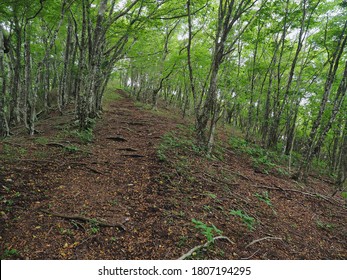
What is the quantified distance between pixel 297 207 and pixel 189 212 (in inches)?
176

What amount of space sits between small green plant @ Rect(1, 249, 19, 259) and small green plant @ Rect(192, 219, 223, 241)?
3.16 m

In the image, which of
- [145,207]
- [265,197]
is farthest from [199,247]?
[265,197]

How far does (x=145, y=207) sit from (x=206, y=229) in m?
1.54

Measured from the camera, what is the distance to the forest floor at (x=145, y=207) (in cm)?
373

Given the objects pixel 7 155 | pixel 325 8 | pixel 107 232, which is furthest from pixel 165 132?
pixel 325 8

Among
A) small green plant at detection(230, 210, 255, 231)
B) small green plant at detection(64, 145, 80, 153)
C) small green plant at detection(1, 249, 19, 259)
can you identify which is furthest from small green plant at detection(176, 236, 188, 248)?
small green plant at detection(64, 145, 80, 153)

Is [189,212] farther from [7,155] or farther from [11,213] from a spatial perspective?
[7,155]

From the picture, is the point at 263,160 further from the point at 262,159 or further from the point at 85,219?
the point at 85,219

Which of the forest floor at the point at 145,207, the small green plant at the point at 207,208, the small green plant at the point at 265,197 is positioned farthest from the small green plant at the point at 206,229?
the small green plant at the point at 265,197

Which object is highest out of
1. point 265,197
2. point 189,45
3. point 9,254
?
point 189,45

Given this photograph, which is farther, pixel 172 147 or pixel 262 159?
pixel 262 159

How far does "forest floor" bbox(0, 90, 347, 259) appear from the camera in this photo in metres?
3.73

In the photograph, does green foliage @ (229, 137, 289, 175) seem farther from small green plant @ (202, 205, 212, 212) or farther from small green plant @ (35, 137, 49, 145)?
small green plant @ (35, 137, 49, 145)

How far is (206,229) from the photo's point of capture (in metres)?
4.36
